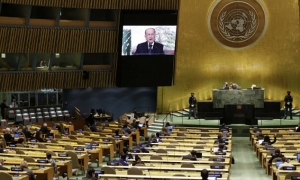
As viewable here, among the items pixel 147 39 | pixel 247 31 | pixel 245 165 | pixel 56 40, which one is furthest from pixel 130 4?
pixel 245 165

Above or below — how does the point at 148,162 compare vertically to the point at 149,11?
below

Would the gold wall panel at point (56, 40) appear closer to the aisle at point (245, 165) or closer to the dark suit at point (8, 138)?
→ the dark suit at point (8, 138)

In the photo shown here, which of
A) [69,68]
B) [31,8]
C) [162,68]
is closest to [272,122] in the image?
[162,68]

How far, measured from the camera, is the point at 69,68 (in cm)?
3669

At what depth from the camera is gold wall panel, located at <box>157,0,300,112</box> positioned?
38938 mm

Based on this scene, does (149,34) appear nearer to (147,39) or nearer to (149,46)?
(147,39)

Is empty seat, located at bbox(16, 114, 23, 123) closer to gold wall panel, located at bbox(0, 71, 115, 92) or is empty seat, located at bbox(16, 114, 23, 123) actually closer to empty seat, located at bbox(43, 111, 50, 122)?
gold wall panel, located at bbox(0, 71, 115, 92)

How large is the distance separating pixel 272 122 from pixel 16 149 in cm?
1741

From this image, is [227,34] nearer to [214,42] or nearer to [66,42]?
[214,42]

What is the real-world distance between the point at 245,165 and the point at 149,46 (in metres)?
13.0

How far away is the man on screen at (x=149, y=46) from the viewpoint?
35.2 m

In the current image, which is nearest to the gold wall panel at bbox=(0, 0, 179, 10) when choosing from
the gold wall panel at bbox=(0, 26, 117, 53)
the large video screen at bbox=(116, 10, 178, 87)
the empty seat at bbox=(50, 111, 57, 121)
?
the large video screen at bbox=(116, 10, 178, 87)

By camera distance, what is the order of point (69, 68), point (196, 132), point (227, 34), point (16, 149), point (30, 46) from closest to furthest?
point (16, 149), point (196, 132), point (30, 46), point (69, 68), point (227, 34)

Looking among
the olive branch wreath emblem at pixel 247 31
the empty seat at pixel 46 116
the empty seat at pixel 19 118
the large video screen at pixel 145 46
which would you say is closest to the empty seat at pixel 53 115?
the empty seat at pixel 46 116
